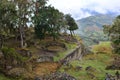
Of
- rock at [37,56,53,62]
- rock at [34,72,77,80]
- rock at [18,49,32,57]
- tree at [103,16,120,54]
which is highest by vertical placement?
tree at [103,16,120,54]

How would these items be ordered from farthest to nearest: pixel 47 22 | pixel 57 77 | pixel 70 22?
pixel 70 22
pixel 47 22
pixel 57 77

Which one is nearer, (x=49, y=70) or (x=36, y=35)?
(x=49, y=70)

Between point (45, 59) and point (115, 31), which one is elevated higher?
point (115, 31)

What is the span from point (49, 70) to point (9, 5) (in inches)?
809

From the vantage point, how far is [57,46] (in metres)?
86.9

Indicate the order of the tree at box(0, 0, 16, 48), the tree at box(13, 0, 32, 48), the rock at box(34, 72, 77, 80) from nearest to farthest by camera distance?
the rock at box(34, 72, 77, 80), the tree at box(0, 0, 16, 48), the tree at box(13, 0, 32, 48)

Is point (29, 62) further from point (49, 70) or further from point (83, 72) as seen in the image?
point (83, 72)

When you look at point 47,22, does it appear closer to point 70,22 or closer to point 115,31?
point 115,31

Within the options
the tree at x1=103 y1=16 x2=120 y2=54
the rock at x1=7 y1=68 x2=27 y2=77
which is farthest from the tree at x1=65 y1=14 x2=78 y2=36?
the rock at x1=7 y1=68 x2=27 y2=77

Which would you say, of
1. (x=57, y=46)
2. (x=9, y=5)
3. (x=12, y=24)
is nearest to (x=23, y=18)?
(x=12, y=24)

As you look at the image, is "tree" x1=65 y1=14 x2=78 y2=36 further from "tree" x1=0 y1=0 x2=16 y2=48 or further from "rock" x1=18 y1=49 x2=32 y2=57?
"rock" x1=18 y1=49 x2=32 y2=57

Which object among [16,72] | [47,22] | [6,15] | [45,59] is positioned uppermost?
[6,15]

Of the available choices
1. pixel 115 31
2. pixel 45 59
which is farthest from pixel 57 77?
pixel 115 31

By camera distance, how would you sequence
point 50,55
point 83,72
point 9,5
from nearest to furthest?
point 83,72 < point 9,5 < point 50,55
